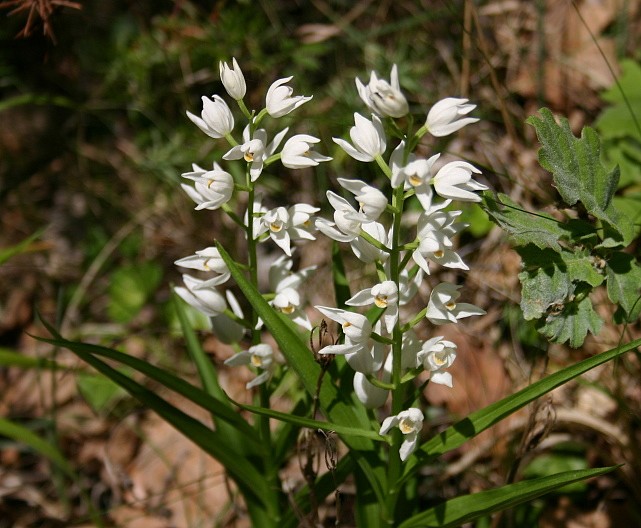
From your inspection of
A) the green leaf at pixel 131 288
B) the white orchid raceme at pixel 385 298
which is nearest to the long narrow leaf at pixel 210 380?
the white orchid raceme at pixel 385 298

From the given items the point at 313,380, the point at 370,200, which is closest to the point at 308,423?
the point at 313,380

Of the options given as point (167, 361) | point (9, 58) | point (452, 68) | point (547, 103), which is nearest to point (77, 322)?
point (167, 361)

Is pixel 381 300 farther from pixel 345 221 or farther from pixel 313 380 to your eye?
pixel 313 380

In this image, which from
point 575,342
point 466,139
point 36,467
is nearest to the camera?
point 575,342

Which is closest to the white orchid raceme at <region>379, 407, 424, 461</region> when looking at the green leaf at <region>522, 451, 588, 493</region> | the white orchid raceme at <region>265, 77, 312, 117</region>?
the white orchid raceme at <region>265, 77, 312, 117</region>

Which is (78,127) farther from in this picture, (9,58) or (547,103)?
(547,103)

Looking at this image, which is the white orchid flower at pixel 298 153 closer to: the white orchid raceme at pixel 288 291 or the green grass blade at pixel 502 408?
the white orchid raceme at pixel 288 291
